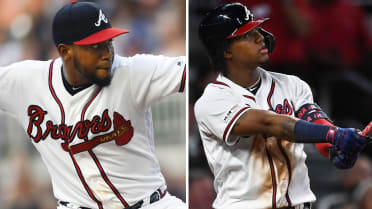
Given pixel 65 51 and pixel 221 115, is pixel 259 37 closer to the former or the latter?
pixel 221 115

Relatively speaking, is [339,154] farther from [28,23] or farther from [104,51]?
[28,23]

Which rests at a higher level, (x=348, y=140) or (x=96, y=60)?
(x=96, y=60)

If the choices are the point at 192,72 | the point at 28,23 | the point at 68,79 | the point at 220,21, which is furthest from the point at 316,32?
the point at 28,23

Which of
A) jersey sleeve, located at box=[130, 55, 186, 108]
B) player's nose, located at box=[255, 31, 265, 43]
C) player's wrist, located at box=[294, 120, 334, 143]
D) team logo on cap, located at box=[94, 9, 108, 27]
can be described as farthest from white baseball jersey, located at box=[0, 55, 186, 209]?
player's wrist, located at box=[294, 120, 334, 143]

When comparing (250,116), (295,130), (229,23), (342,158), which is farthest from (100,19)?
(342,158)

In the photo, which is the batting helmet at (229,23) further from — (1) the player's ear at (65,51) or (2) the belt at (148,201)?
(2) the belt at (148,201)

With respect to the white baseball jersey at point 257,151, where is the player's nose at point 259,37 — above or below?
above

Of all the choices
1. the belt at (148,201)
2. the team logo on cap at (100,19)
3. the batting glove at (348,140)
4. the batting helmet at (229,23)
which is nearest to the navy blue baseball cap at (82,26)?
the team logo on cap at (100,19)
